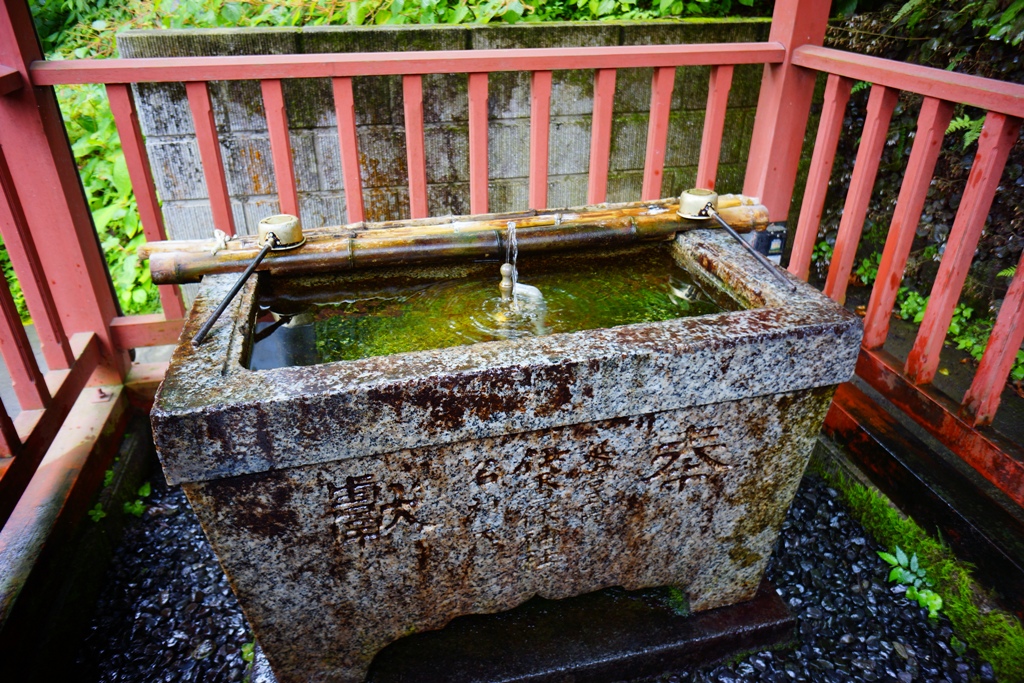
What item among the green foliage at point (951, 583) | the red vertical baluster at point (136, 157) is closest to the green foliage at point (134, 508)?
the red vertical baluster at point (136, 157)

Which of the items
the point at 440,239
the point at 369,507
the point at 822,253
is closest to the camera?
the point at 369,507

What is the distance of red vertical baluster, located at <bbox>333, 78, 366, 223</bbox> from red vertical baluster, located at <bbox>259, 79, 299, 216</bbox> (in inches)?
9.0

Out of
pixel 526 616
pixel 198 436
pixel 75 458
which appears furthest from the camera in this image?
pixel 75 458

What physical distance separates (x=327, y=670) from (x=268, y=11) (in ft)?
13.9

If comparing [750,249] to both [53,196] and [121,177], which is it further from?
[121,177]

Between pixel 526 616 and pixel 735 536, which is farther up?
pixel 735 536

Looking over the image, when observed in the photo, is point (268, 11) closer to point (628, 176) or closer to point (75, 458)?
point (628, 176)

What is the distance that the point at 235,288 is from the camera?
191 cm

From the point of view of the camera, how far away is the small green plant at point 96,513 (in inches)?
107

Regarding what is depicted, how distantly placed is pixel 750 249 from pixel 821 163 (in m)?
1.12

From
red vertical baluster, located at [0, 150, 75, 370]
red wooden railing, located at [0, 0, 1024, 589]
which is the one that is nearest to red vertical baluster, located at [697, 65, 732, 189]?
red wooden railing, located at [0, 0, 1024, 589]

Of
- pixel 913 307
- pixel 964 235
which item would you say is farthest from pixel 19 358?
pixel 913 307

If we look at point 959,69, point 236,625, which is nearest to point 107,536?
point 236,625

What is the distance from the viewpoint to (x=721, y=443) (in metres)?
1.90
